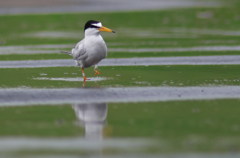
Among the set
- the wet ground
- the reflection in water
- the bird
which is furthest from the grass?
the reflection in water

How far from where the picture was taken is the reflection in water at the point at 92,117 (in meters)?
5.73

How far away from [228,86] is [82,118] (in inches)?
124

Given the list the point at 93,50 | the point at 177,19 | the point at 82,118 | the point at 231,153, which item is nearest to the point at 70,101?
the point at 82,118

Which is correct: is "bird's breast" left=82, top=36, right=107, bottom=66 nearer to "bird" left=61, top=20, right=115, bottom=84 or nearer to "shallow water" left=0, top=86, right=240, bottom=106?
"bird" left=61, top=20, right=115, bottom=84

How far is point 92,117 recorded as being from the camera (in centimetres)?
649

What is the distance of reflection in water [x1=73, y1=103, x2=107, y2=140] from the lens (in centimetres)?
573

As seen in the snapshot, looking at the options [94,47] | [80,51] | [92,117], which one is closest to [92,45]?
[94,47]

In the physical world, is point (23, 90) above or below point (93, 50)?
below

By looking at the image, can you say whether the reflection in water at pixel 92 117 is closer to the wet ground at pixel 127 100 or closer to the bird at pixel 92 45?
the wet ground at pixel 127 100

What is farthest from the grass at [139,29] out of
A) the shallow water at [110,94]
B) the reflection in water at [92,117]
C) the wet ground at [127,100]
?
the reflection in water at [92,117]

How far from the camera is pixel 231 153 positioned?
4.88m

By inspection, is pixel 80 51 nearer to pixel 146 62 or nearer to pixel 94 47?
pixel 94 47

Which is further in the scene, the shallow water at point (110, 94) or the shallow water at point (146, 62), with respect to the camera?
the shallow water at point (146, 62)

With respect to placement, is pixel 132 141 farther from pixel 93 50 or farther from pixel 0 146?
pixel 93 50
